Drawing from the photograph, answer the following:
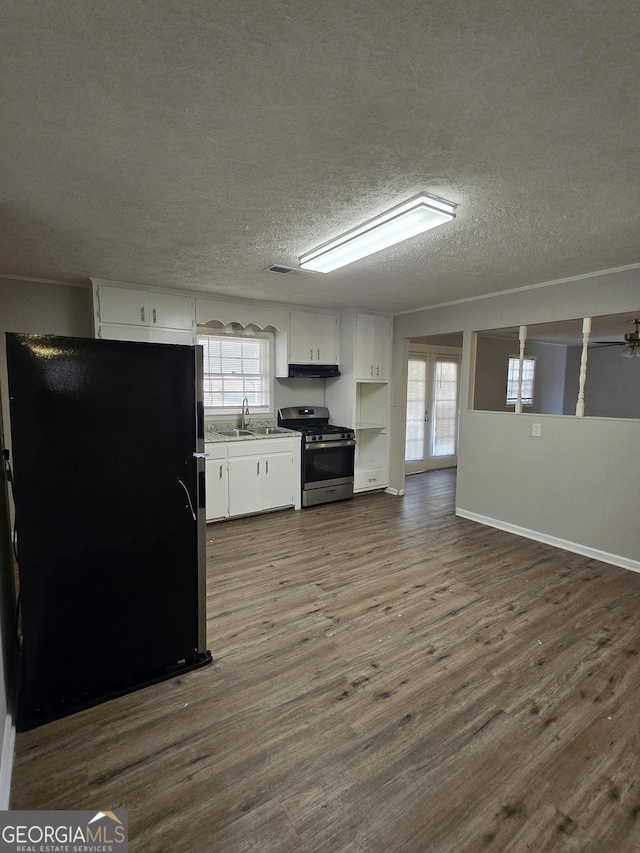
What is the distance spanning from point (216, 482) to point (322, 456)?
136cm

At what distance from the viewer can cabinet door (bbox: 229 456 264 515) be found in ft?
14.4

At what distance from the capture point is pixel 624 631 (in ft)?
8.28

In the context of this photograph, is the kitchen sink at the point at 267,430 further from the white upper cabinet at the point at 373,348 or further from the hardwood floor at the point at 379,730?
the hardwood floor at the point at 379,730

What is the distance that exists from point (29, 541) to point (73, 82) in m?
1.72

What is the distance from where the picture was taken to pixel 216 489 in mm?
4285

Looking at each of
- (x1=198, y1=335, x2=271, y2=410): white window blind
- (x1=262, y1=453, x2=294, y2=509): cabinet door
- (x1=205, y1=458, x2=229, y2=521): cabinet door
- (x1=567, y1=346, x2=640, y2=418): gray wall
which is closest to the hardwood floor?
(x1=205, y1=458, x2=229, y2=521): cabinet door

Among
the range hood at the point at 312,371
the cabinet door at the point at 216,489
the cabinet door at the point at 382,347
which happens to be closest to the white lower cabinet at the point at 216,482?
the cabinet door at the point at 216,489

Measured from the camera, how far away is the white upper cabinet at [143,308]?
12.5 feet

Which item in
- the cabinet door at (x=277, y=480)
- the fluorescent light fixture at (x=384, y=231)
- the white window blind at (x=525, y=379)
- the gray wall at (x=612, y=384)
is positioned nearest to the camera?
the fluorescent light fixture at (x=384, y=231)

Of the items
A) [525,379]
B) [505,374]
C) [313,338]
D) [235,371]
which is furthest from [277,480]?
[525,379]

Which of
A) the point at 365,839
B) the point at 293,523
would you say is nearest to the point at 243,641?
the point at 365,839

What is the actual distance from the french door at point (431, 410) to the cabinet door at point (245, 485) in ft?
10.2

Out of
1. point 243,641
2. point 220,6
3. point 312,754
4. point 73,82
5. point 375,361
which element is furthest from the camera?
point 375,361

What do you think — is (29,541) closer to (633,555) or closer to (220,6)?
(220,6)
